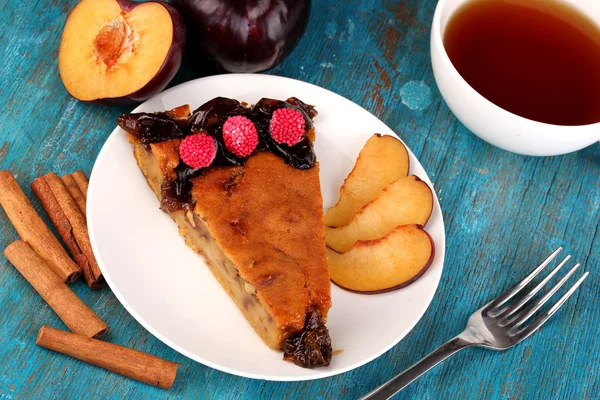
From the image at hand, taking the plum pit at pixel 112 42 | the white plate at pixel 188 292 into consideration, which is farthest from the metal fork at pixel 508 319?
the plum pit at pixel 112 42

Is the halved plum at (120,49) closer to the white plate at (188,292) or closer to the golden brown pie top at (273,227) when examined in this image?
the white plate at (188,292)

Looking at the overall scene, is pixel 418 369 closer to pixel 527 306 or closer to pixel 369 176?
pixel 527 306

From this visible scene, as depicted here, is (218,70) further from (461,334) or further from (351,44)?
(461,334)

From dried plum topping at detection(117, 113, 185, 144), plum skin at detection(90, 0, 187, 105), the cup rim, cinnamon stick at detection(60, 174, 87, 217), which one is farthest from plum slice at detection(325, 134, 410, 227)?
cinnamon stick at detection(60, 174, 87, 217)

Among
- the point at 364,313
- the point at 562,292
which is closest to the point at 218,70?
the point at 364,313

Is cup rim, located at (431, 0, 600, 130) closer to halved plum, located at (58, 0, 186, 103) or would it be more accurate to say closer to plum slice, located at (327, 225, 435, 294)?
plum slice, located at (327, 225, 435, 294)
